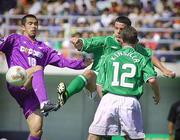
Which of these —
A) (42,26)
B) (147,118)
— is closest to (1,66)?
(42,26)

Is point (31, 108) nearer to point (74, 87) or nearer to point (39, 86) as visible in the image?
point (39, 86)

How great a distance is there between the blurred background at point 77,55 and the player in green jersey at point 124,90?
7.40 metres

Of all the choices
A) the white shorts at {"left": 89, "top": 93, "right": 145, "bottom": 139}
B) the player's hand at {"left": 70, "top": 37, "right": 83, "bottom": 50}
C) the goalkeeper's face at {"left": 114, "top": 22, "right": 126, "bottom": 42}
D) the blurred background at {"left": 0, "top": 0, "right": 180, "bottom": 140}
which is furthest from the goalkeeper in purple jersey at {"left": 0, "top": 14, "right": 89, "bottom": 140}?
the blurred background at {"left": 0, "top": 0, "right": 180, "bottom": 140}

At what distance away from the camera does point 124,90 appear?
10617 mm

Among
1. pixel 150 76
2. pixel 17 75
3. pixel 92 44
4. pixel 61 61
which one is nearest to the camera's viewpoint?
pixel 150 76

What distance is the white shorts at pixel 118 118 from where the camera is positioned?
417 inches

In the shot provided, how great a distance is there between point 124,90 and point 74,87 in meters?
1.26

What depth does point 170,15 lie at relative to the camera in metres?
19.9

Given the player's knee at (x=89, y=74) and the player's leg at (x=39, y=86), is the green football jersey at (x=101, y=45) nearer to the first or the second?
the player's knee at (x=89, y=74)

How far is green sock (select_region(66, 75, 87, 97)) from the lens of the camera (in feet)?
38.2

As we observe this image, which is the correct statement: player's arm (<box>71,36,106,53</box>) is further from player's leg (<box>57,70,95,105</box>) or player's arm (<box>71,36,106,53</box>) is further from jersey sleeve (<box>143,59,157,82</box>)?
jersey sleeve (<box>143,59,157,82</box>)

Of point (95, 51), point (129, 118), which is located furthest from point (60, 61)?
point (129, 118)

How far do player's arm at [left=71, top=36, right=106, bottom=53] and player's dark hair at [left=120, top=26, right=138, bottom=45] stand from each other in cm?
108

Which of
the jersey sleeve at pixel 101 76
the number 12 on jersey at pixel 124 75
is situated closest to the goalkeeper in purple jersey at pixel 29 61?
the jersey sleeve at pixel 101 76
